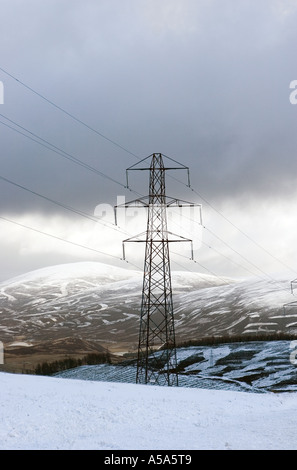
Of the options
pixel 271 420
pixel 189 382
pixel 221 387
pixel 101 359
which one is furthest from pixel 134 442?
pixel 101 359

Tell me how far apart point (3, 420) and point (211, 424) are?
36.3 feet

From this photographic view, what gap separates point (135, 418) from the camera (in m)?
30.8

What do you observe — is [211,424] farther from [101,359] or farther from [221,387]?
[101,359]

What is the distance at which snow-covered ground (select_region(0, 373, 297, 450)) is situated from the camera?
2397 centimetres

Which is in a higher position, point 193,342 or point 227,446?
point 193,342

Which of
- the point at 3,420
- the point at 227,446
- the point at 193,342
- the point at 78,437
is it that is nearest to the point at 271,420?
the point at 227,446

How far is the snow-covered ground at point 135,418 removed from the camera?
23969 mm

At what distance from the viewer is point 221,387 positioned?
69125mm

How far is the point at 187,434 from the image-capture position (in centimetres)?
2672

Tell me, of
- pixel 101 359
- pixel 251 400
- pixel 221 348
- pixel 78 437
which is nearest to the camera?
pixel 78 437

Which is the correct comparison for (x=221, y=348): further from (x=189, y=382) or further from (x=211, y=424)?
(x=211, y=424)

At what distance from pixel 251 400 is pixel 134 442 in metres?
20.5
